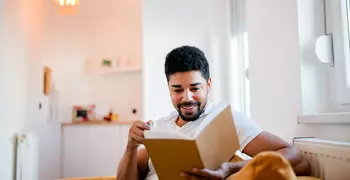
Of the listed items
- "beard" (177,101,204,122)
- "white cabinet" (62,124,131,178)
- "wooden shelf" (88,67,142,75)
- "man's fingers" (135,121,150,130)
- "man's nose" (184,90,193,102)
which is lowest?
"white cabinet" (62,124,131,178)

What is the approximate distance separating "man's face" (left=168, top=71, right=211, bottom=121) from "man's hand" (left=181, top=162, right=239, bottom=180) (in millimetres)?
256

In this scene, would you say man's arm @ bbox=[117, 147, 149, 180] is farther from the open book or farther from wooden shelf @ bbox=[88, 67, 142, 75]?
wooden shelf @ bbox=[88, 67, 142, 75]

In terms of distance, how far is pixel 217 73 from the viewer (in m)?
2.69

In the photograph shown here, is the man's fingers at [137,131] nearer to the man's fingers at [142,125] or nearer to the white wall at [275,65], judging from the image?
the man's fingers at [142,125]

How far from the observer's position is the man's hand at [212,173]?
81cm

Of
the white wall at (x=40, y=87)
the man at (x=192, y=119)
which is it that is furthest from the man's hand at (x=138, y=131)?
the white wall at (x=40, y=87)

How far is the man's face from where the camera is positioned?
106cm

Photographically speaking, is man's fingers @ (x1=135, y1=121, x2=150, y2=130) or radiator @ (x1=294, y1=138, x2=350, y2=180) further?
man's fingers @ (x1=135, y1=121, x2=150, y2=130)

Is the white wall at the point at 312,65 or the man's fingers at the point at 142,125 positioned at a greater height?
the white wall at the point at 312,65

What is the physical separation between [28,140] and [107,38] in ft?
6.86

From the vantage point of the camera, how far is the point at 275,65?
61.7 inches

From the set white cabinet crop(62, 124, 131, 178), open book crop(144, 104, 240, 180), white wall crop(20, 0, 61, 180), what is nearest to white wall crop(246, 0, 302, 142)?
open book crop(144, 104, 240, 180)

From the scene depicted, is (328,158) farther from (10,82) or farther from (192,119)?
(10,82)

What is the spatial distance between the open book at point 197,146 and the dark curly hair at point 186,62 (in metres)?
0.24
